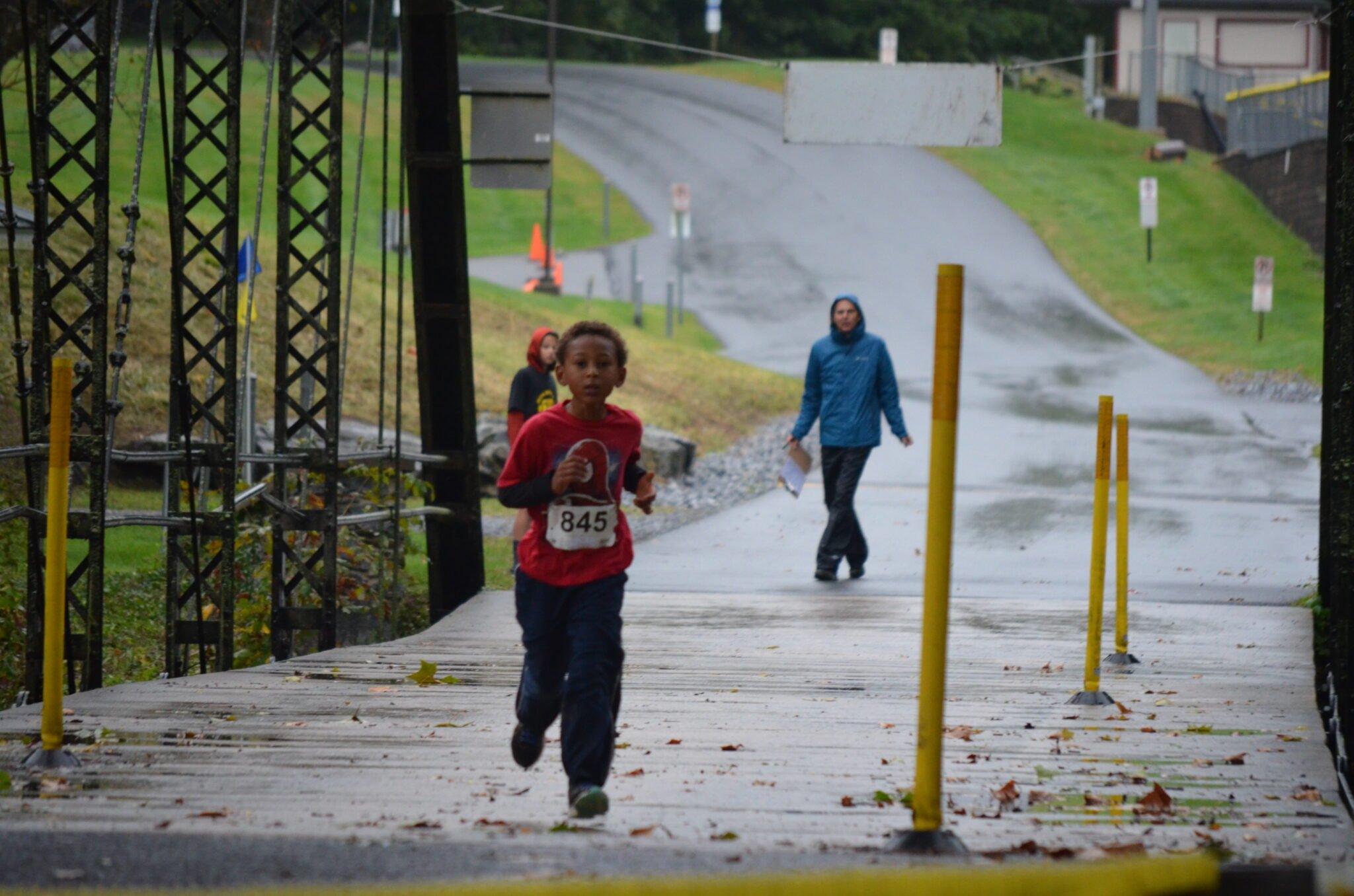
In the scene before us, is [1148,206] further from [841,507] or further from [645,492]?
[645,492]

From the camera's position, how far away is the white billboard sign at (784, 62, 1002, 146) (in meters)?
16.9

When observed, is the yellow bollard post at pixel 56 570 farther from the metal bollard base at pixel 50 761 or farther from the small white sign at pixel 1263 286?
the small white sign at pixel 1263 286

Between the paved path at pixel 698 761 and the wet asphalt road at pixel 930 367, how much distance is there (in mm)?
3938

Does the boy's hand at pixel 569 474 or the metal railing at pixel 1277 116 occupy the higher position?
the metal railing at pixel 1277 116

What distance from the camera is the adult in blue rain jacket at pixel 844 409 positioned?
13016 millimetres

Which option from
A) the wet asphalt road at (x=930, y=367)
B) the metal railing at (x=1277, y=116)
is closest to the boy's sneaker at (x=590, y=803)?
the wet asphalt road at (x=930, y=367)

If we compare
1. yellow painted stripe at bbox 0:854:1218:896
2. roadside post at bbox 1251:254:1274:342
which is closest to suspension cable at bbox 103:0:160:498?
yellow painted stripe at bbox 0:854:1218:896

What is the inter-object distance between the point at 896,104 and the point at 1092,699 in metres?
10.3

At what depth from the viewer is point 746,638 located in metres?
10.4

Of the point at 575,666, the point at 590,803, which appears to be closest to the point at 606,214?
the point at 575,666

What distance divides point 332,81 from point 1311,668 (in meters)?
6.53

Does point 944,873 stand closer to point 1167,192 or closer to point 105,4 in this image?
point 105,4

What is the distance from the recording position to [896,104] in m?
17.0

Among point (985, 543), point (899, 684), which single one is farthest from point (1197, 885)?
point (985, 543)
